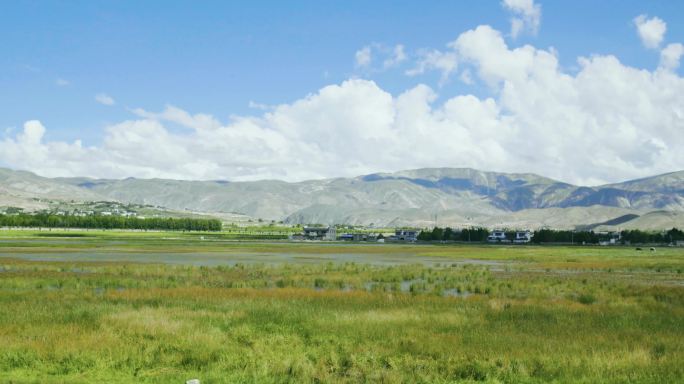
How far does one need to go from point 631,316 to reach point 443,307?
913 centimetres

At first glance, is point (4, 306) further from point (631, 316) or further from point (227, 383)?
point (631, 316)

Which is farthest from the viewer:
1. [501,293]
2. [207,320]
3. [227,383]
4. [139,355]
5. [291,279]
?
[291,279]

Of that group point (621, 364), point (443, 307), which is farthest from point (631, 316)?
point (621, 364)

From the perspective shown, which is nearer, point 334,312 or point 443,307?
point 334,312

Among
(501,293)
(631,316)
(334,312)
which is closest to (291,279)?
(501,293)

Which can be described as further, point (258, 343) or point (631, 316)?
point (631, 316)

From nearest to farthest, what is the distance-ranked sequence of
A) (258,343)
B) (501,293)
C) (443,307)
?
(258,343) → (443,307) → (501,293)

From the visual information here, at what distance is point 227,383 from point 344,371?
12.4 ft


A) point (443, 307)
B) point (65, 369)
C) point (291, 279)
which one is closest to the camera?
point (65, 369)

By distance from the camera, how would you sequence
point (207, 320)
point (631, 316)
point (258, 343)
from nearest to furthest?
1. point (258, 343)
2. point (207, 320)
3. point (631, 316)

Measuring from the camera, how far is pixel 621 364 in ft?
64.1

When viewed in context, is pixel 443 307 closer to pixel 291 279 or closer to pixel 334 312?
pixel 334 312

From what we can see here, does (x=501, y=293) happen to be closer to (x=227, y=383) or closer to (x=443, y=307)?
(x=443, y=307)

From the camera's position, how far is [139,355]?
20.3 meters
